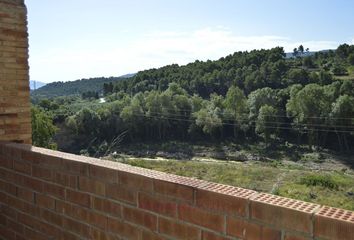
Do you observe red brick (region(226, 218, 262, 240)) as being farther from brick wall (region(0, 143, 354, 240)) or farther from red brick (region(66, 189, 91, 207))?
red brick (region(66, 189, 91, 207))

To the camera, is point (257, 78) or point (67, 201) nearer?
point (67, 201)

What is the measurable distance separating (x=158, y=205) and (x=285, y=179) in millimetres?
31148

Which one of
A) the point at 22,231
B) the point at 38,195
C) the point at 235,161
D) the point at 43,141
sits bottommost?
the point at 235,161

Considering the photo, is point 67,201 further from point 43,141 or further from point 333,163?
point 333,163

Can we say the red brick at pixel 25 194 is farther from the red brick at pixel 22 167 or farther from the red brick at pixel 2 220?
the red brick at pixel 2 220

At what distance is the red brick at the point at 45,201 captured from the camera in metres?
2.45

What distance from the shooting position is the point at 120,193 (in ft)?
6.48

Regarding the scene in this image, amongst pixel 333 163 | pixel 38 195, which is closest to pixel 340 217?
pixel 38 195

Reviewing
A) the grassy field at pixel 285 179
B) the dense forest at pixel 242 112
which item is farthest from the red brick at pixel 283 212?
the dense forest at pixel 242 112

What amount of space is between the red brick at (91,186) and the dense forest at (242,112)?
36.6 meters

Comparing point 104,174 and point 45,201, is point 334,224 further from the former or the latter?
point 45,201

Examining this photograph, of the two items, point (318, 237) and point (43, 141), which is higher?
point (318, 237)

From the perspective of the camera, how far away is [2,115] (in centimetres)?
312

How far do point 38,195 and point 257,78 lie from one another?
60270mm
